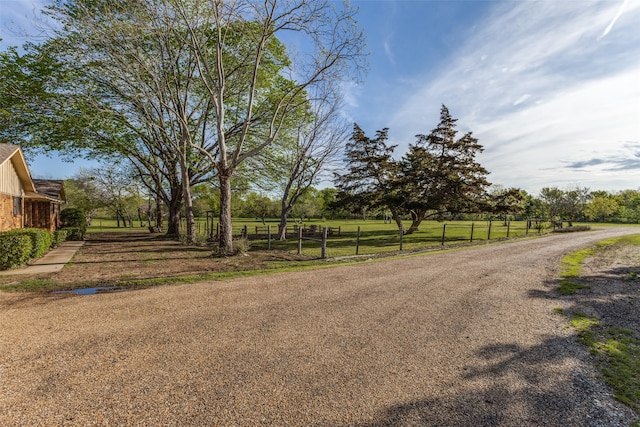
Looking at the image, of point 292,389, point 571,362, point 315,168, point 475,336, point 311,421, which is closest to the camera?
point 311,421

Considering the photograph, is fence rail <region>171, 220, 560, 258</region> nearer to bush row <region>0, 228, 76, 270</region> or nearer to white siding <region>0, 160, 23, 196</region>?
bush row <region>0, 228, 76, 270</region>

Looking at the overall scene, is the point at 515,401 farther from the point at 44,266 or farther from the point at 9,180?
the point at 9,180

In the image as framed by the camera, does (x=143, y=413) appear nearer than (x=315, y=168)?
Yes

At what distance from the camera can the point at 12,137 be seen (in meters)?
15.9

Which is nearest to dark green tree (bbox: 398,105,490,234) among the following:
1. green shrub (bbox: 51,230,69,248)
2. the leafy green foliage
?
the leafy green foliage

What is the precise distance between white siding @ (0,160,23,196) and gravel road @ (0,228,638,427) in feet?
32.1

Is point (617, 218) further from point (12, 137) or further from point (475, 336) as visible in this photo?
point (12, 137)

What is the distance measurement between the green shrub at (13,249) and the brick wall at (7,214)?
4658mm

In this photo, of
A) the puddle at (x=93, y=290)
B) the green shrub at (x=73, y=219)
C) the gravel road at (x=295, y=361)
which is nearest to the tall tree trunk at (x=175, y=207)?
the green shrub at (x=73, y=219)

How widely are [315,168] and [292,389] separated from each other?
20439 mm

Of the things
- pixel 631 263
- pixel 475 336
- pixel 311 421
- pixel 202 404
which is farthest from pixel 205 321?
pixel 631 263

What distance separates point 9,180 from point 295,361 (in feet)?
56.8

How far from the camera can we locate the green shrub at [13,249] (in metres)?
8.63

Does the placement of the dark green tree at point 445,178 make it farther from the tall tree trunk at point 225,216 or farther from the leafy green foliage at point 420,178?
the tall tree trunk at point 225,216
